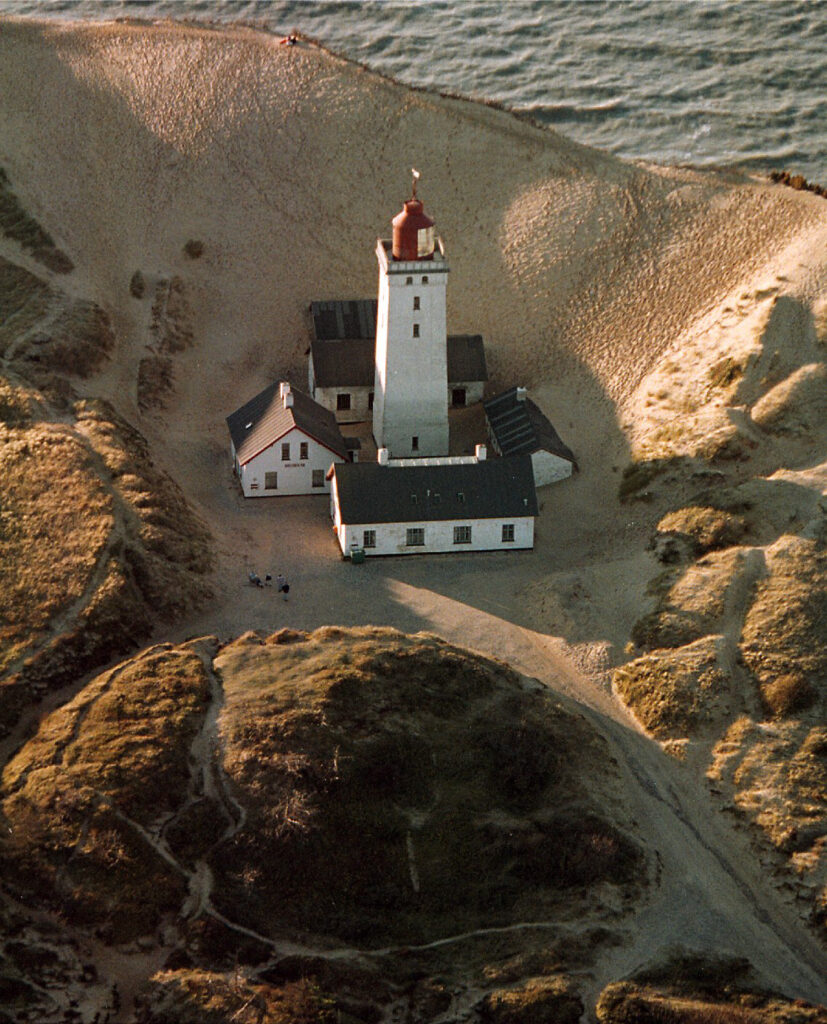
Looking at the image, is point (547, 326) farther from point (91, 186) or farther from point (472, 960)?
point (472, 960)

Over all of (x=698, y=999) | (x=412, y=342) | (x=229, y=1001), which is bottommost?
(x=229, y=1001)

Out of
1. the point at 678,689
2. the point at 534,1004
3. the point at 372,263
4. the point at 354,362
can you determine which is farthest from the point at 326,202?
the point at 534,1004

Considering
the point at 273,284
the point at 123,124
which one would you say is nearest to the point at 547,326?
the point at 273,284

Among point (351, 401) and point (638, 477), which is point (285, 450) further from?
point (638, 477)

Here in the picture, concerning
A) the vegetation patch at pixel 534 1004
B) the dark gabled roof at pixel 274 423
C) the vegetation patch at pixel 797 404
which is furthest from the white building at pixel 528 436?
the vegetation patch at pixel 534 1004

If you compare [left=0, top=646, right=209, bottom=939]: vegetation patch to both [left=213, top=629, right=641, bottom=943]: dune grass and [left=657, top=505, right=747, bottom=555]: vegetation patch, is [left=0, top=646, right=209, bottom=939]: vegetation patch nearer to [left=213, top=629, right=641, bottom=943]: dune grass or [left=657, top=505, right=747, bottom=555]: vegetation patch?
[left=213, top=629, right=641, bottom=943]: dune grass

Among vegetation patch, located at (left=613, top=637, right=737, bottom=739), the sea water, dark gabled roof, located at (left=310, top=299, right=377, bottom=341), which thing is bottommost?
vegetation patch, located at (left=613, top=637, right=737, bottom=739)

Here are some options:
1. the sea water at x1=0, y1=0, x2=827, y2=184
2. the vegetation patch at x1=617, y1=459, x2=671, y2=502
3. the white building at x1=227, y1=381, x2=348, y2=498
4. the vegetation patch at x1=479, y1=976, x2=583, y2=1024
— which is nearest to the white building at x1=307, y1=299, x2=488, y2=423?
the white building at x1=227, y1=381, x2=348, y2=498
